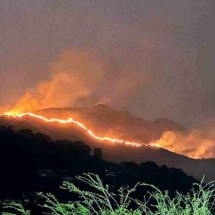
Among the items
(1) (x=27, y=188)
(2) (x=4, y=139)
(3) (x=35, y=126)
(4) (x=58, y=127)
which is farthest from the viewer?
(4) (x=58, y=127)

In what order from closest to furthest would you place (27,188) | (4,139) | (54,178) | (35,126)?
(27,188) < (54,178) < (4,139) < (35,126)

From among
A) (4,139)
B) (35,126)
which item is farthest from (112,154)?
(4,139)

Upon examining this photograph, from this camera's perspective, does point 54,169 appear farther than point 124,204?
Yes

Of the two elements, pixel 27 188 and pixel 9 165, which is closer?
pixel 27 188

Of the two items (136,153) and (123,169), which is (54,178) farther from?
(136,153)

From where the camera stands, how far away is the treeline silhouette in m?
40.2

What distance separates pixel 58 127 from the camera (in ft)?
229

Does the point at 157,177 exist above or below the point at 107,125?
below

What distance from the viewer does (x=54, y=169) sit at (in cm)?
4844

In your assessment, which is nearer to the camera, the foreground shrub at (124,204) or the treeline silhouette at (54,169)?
the foreground shrub at (124,204)

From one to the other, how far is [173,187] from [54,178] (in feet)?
48.0

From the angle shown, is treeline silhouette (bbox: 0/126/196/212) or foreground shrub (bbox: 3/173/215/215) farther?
treeline silhouette (bbox: 0/126/196/212)

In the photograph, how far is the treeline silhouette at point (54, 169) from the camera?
4019 cm

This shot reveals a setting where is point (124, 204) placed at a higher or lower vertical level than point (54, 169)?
higher
